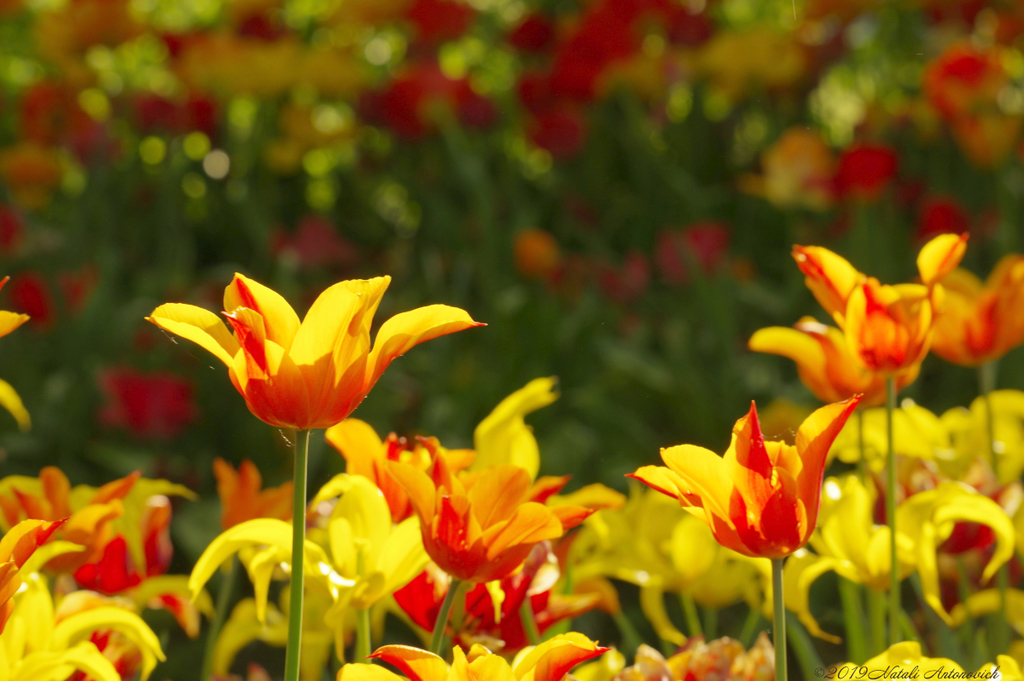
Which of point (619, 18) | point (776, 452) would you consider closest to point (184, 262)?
point (619, 18)

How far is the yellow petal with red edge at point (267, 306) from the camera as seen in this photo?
1.44 feet

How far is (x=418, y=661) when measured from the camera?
402 millimetres

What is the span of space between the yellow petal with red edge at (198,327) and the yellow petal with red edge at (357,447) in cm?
11

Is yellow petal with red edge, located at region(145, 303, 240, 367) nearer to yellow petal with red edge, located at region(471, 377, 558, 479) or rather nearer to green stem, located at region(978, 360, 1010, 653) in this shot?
yellow petal with red edge, located at region(471, 377, 558, 479)

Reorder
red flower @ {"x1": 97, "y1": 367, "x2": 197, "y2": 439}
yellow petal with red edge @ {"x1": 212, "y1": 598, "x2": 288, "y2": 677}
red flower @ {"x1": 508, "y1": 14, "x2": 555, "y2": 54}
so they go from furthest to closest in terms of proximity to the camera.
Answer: red flower @ {"x1": 508, "y1": 14, "x2": 555, "y2": 54} < red flower @ {"x1": 97, "y1": 367, "x2": 197, "y2": 439} < yellow petal with red edge @ {"x1": 212, "y1": 598, "x2": 288, "y2": 677}

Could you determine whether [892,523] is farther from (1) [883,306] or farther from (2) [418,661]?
(2) [418,661]

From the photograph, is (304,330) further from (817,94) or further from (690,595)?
(817,94)

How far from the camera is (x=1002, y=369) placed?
1772 mm

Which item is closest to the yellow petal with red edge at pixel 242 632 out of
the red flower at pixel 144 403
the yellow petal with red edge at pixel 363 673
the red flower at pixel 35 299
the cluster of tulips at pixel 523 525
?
the cluster of tulips at pixel 523 525

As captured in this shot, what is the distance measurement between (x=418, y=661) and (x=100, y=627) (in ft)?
0.66

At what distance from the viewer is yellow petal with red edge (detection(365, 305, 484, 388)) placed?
44cm

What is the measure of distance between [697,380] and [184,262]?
1133mm

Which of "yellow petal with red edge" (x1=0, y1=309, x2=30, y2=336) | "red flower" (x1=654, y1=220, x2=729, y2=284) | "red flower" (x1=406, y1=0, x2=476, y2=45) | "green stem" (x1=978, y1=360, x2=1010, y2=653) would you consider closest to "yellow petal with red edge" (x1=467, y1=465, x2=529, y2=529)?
"yellow petal with red edge" (x1=0, y1=309, x2=30, y2=336)

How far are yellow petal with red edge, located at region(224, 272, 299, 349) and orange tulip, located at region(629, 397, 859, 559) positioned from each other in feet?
0.53
